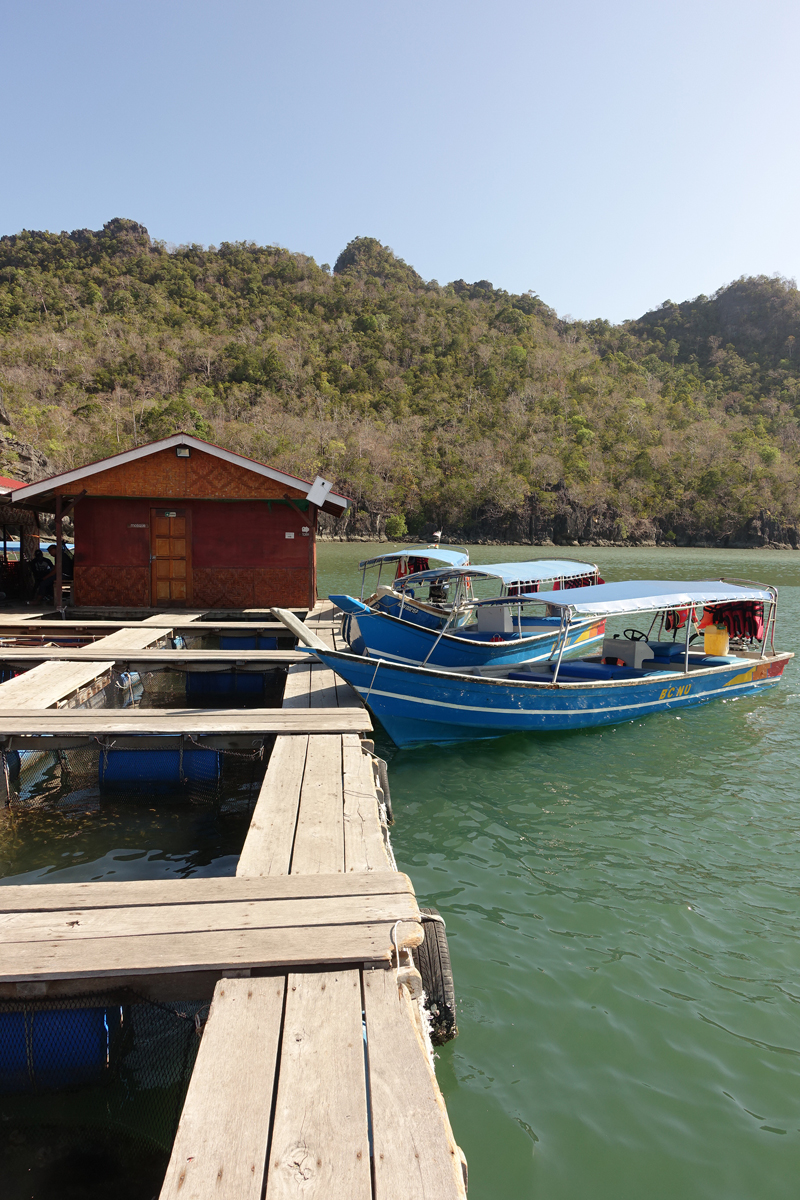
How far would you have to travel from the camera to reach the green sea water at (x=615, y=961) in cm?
370

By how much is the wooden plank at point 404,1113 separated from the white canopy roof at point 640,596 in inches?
292

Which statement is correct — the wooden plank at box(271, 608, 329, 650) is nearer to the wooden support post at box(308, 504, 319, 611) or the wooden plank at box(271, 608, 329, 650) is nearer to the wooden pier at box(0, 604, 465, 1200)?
the wooden support post at box(308, 504, 319, 611)

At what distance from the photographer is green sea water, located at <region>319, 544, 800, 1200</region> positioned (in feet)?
12.1

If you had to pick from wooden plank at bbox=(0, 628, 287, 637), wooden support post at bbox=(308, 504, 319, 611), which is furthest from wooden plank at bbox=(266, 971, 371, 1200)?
wooden support post at bbox=(308, 504, 319, 611)

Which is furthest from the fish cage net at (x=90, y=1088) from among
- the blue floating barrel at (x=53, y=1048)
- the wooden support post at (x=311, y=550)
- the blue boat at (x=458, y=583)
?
the wooden support post at (x=311, y=550)

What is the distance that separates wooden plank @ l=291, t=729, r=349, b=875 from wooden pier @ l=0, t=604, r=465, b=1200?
0.02 metres

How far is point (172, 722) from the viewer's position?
7918 millimetres

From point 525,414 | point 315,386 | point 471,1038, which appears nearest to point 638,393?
point 525,414

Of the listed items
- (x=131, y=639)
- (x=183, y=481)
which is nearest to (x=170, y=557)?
(x=183, y=481)

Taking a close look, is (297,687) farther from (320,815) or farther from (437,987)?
(437,987)

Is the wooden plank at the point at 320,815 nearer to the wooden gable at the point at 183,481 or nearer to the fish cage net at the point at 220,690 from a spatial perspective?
the fish cage net at the point at 220,690

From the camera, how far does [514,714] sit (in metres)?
10.3

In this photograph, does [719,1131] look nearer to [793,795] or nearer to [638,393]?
[793,795]

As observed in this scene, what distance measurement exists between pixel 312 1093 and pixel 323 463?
8201 cm
